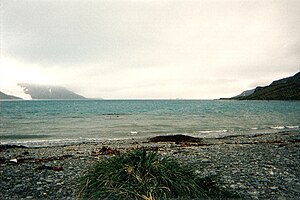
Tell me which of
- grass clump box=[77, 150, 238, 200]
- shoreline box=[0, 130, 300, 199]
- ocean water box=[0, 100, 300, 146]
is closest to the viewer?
grass clump box=[77, 150, 238, 200]

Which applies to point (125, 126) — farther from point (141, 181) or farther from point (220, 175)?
point (141, 181)

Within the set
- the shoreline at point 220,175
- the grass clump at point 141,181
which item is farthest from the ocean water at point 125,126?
the grass clump at point 141,181

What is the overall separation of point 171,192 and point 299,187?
3879 mm

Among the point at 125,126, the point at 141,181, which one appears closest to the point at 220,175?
the point at 141,181

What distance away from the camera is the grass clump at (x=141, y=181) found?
20.0 ft

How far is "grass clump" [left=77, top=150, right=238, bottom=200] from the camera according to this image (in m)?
6.09

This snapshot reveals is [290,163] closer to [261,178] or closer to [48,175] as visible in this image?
[261,178]

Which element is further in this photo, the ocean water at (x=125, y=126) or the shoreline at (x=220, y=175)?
the ocean water at (x=125, y=126)

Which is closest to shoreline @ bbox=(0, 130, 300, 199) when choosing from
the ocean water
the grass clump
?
the grass clump

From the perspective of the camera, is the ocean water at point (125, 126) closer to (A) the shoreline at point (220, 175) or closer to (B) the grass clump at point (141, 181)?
(A) the shoreline at point (220, 175)

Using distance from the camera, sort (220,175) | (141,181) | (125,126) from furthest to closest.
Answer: (125,126), (220,175), (141,181)

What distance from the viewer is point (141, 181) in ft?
20.3

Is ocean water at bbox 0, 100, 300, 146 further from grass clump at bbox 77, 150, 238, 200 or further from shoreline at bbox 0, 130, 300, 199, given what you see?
grass clump at bbox 77, 150, 238, 200

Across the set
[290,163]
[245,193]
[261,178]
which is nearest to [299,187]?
[261,178]
